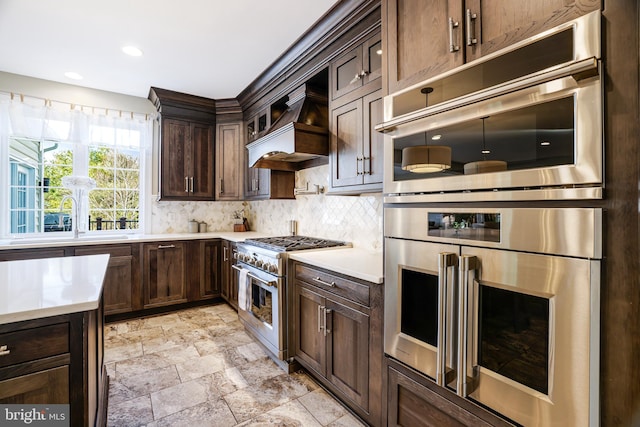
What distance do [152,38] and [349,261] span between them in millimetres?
2627

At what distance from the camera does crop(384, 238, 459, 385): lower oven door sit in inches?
49.4

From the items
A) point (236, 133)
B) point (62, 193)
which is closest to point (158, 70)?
point (236, 133)

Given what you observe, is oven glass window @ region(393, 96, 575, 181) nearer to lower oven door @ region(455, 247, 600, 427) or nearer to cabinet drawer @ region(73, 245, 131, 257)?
lower oven door @ region(455, 247, 600, 427)

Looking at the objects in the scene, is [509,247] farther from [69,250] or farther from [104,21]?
[69,250]

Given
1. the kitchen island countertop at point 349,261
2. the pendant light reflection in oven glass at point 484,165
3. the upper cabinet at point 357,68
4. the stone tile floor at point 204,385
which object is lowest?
the stone tile floor at point 204,385

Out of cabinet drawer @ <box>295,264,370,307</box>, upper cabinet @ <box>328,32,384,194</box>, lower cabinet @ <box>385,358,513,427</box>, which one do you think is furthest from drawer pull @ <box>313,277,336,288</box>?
upper cabinet @ <box>328,32,384,194</box>

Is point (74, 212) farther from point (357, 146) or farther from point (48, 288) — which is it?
point (357, 146)

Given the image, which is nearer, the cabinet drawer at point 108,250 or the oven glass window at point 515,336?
the oven glass window at point 515,336

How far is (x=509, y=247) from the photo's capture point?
42.9 inches

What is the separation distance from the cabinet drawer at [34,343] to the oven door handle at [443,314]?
1494 mm

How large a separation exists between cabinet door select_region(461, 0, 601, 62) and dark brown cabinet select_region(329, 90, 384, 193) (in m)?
0.80

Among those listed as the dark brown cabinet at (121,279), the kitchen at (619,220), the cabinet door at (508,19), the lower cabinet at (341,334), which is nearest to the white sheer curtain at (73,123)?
the dark brown cabinet at (121,279)

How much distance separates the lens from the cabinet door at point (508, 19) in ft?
3.18

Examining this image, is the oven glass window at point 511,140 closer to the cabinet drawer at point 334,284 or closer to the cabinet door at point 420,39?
the cabinet door at point 420,39
